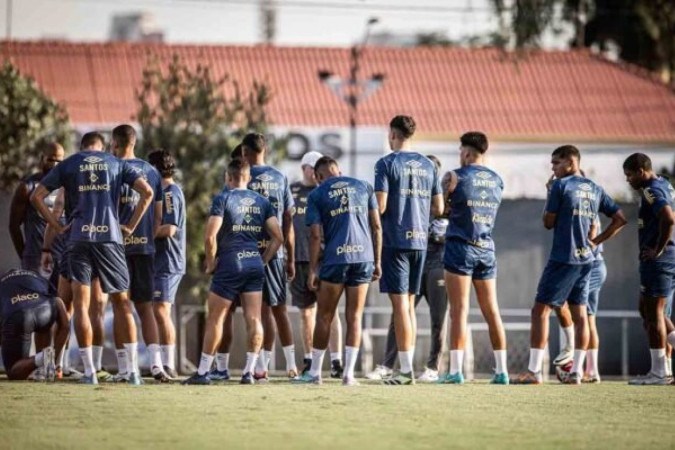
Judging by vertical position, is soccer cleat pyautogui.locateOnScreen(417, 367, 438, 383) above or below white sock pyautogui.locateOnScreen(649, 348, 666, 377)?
below

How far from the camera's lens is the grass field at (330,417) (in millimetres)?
11695

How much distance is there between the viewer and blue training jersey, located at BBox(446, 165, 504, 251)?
55.3ft

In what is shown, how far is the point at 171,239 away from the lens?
17531 mm

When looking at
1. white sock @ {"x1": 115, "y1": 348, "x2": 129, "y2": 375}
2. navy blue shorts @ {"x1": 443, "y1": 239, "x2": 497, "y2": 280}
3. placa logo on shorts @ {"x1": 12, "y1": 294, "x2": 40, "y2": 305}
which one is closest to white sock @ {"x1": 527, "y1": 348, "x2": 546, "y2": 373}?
navy blue shorts @ {"x1": 443, "y1": 239, "x2": 497, "y2": 280}

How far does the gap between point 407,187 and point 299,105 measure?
169 ft

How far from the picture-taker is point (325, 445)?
11383 mm

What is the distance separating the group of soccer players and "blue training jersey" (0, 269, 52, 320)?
0.06 ft

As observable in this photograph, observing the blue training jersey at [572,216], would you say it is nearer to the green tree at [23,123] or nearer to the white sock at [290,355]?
the white sock at [290,355]

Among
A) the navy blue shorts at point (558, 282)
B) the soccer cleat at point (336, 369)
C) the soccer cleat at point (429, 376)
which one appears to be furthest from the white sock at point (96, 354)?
the navy blue shorts at point (558, 282)

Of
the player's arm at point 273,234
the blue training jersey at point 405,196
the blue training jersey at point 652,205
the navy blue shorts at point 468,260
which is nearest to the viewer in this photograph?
the player's arm at point 273,234

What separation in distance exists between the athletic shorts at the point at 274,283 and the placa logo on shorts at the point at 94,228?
2004mm

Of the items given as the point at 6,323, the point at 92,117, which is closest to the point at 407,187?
the point at 6,323

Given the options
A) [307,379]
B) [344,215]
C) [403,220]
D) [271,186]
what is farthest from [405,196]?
[307,379]

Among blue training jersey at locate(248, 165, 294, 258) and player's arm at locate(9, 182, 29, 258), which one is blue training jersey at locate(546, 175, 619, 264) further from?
player's arm at locate(9, 182, 29, 258)
